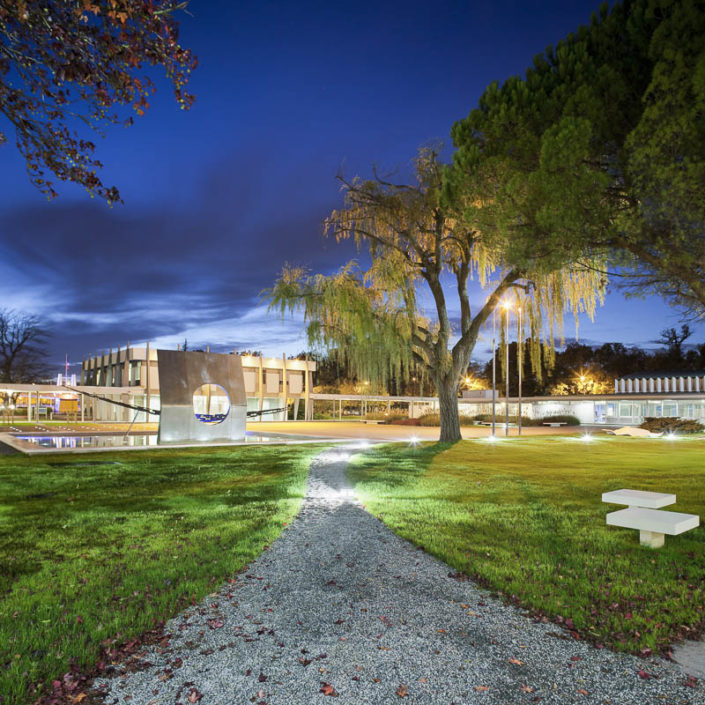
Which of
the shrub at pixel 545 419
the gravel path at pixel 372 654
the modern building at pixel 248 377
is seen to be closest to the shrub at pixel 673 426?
the shrub at pixel 545 419

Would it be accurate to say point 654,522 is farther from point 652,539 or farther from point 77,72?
point 77,72

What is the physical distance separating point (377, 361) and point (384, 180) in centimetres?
474

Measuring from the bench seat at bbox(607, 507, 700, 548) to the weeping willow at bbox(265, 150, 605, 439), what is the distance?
8.21 m

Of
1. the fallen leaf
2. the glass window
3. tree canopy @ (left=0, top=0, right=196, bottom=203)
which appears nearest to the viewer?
the fallen leaf

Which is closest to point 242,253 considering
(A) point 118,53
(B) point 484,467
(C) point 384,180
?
(C) point 384,180

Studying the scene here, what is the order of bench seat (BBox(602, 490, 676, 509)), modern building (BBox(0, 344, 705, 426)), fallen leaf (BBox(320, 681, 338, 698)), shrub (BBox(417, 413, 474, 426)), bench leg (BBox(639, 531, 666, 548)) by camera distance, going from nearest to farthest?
1. fallen leaf (BBox(320, 681, 338, 698))
2. bench leg (BBox(639, 531, 666, 548))
3. bench seat (BBox(602, 490, 676, 509))
4. modern building (BBox(0, 344, 705, 426))
5. shrub (BBox(417, 413, 474, 426))

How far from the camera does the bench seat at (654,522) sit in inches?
179

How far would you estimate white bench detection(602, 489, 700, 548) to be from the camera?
4.57 metres

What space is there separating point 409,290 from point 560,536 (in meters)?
8.87

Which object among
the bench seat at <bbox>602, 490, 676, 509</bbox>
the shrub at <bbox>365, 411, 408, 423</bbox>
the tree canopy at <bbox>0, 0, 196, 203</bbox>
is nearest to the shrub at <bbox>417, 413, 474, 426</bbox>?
the shrub at <bbox>365, 411, 408, 423</bbox>

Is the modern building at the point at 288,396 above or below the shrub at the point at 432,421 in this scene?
above

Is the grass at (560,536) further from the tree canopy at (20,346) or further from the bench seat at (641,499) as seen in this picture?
the tree canopy at (20,346)

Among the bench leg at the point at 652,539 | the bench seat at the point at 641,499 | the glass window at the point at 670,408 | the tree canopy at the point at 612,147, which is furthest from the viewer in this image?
the glass window at the point at 670,408

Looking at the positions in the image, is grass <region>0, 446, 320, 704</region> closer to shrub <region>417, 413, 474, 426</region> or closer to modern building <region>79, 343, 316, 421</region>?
shrub <region>417, 413, 474, 426</region>
